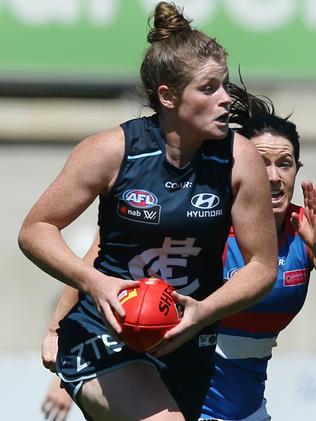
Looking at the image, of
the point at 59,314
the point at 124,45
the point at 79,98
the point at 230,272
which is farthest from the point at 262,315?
the point at 79,98

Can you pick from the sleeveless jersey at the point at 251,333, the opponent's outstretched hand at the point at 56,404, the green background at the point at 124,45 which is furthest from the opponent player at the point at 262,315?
the green background at the point at 124,45

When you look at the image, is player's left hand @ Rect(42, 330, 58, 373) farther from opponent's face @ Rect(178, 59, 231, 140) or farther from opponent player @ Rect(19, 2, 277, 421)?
opponent's face @ Rect(178, 59, 231, 140)

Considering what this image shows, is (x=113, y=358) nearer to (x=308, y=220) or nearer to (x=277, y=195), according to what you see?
(x=308, y=220)

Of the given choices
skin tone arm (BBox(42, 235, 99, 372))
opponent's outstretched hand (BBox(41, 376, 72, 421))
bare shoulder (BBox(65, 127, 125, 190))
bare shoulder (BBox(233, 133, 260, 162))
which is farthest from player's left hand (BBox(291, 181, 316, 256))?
opponent's outstretched hand (BBox(41, 376, 72, 421))

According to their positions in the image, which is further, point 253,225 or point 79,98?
point 79,98

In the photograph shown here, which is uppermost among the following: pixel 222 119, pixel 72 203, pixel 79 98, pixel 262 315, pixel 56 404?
pixel 79 98

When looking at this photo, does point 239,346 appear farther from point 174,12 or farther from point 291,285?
point 174,12

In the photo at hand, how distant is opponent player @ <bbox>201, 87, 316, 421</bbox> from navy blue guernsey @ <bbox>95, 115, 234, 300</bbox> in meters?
0.78

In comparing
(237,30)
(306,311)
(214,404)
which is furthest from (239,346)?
(306,311)

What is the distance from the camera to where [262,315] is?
17.9 ft

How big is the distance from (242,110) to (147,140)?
1.25 m

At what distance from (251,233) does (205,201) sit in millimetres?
187

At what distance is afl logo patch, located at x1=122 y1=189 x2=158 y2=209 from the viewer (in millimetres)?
4547

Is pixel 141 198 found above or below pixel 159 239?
above
